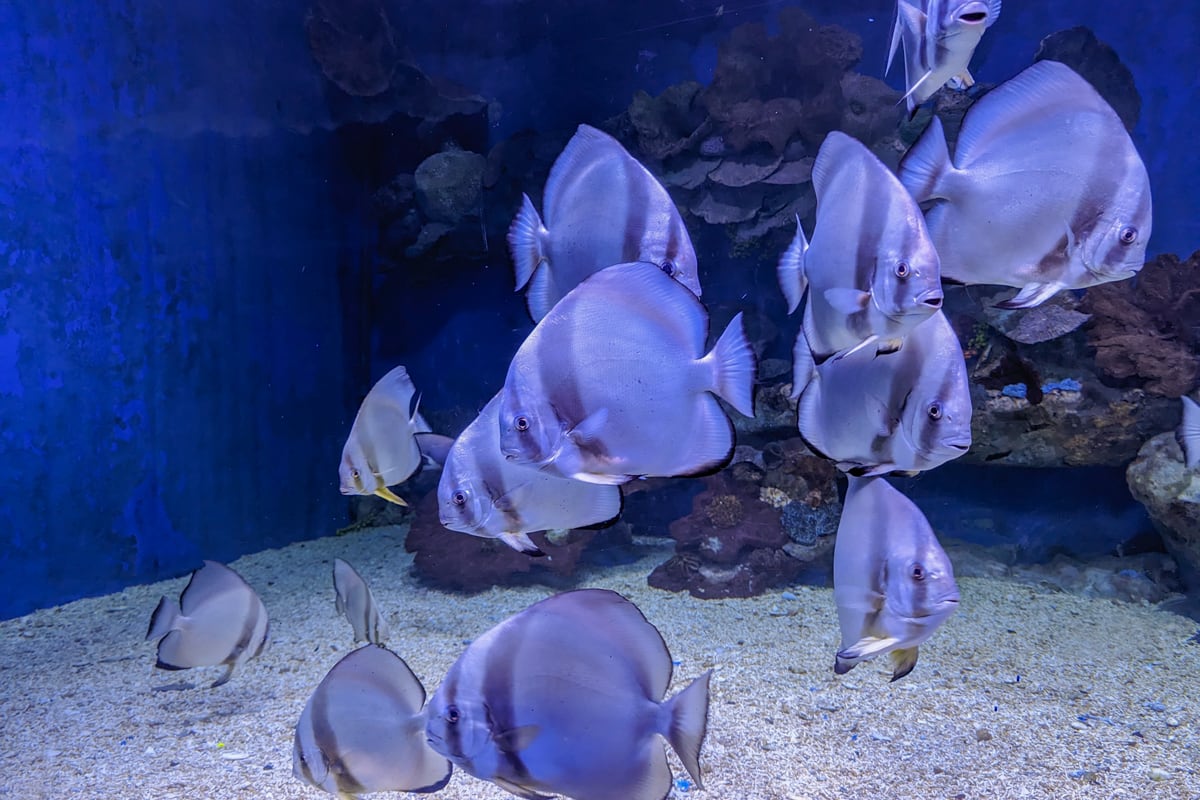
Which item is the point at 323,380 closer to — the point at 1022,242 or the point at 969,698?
the point at 969,698

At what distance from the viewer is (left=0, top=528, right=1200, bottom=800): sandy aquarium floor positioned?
2979mm

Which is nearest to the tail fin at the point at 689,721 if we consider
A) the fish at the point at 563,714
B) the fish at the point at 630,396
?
the fish at the point at 563,714

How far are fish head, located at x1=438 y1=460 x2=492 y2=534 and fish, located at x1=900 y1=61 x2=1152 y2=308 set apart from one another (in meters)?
1.18

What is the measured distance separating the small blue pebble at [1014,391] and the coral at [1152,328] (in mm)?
606

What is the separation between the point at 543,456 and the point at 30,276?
617 centimetres

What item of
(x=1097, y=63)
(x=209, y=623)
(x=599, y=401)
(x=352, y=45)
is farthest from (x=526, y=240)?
(x=1097, y=63)

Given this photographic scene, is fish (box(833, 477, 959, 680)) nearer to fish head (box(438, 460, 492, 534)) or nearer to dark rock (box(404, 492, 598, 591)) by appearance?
fish head (box(438, 460, 492, 534))

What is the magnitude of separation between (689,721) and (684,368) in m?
0.76

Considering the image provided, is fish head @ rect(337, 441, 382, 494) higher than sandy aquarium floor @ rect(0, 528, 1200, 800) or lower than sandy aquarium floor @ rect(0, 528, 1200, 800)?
higher

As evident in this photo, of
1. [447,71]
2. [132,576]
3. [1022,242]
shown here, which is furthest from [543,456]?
[447,71]

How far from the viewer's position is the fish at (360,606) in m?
3.15

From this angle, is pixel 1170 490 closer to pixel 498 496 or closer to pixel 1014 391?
pixel 1014 391

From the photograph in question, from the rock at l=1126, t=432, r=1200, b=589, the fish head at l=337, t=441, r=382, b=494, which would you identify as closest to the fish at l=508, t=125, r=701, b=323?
the fish head at l=337, t=441, r=382, b=494

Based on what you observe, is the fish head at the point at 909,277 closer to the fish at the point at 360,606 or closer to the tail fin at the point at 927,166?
the tail fin at the point at 927,166
